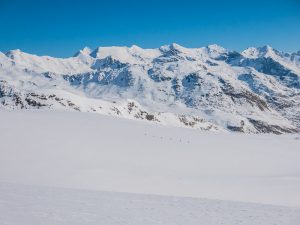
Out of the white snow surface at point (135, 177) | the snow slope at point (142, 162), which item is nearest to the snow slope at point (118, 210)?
the white snow surface at point (135, 177)

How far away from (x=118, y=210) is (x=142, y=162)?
26.7 ft

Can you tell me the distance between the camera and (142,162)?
20.5m

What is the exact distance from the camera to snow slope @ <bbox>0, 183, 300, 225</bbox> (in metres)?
11.1

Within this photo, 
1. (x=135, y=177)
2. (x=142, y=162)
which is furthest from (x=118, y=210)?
(x=142, y=162)

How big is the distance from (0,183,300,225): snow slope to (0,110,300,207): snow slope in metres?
1.85

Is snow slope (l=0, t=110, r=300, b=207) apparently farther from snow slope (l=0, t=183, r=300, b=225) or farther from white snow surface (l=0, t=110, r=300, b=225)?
snow slope (l=0, t=183, r=300, b=225)

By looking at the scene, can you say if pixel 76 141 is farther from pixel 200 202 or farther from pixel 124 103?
pixel 124 103

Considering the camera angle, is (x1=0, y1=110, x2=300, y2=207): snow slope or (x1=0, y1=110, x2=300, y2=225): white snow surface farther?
(x1=0, y1=110, x2=300, y2=207): snow slope

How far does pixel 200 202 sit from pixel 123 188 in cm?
357

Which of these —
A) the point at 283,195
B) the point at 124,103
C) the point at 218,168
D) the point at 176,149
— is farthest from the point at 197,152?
the point at 124,103

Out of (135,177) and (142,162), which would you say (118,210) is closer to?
(135,177)

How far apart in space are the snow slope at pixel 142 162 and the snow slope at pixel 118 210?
6.06 feet

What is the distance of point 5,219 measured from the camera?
408 inches

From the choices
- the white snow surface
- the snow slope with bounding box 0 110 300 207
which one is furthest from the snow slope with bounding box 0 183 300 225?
the snow slope with bounding box 0 110 300 207
